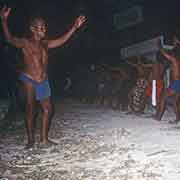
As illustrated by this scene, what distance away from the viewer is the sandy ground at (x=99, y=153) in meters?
4.38

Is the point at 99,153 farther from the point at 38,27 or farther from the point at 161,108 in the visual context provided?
the point at 161,108

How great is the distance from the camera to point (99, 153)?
525cm

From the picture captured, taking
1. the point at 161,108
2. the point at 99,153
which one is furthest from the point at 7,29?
the point at 161,108

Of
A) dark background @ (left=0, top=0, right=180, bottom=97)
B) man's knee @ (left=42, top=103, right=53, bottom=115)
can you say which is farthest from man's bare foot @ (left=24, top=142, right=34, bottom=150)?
dark background @ (left=0, top=0, right=180, bottom=97)

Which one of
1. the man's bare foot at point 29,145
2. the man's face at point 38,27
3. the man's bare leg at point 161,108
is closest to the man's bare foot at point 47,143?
the man's bare foot at point 29,145

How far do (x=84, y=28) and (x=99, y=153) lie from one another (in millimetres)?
11638

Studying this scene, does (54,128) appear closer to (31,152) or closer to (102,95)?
(31,152)

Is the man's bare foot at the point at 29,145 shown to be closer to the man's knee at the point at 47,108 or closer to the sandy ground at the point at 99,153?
the sandy ground at the point at 99,153

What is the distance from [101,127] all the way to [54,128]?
91 cm

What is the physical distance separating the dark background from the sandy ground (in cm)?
606

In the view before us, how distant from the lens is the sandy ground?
4.38 m

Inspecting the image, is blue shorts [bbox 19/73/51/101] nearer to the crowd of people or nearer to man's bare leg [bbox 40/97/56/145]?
man's bare leg [bbox 40/97/56/145]

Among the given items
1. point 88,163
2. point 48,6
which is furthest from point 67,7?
point 88,163

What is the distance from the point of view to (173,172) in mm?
4211
